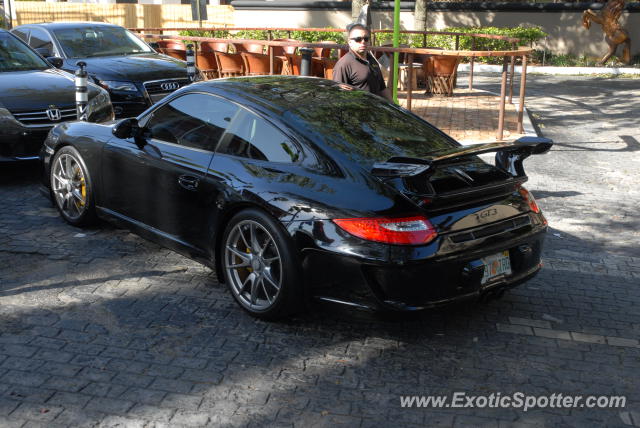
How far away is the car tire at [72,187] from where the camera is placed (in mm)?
6902

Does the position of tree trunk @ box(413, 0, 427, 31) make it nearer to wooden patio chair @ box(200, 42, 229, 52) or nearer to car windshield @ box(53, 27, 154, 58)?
wooden patio chair @ box(200, 42, 229, 52)

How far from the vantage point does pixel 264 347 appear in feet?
16.0

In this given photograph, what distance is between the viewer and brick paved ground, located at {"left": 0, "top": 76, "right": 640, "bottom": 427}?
414 centimetres

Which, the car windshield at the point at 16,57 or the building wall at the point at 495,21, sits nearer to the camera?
the car windshield at the point at 16,57

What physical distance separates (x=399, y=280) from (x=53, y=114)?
19.5 feet

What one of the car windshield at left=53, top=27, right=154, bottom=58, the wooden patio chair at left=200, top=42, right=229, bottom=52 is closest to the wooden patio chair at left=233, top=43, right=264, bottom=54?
the wooden patio chair at left=200, top=42, right=229, bottom=52

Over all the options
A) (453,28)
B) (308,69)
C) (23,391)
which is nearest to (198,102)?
(23,391)

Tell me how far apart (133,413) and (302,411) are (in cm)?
A: 86

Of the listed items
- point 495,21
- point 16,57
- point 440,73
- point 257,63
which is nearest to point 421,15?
point 495,21

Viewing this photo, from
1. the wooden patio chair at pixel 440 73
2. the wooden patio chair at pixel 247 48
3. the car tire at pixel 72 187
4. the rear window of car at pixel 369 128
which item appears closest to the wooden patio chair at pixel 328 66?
the wooden patio chair at pixel 247 48

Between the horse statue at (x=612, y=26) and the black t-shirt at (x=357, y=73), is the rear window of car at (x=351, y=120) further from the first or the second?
the horse statue at (x=612, y=26)

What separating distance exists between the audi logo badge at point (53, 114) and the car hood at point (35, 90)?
0.22ft

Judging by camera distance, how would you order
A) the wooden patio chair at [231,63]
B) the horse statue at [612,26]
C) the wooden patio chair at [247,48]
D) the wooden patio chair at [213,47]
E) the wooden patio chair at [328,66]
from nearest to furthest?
the wooden patio chair at [328,66] < the wooden patio chair at [231,63] < the wooden patio chair at [247,48] < the wooden patio chair at [213,47] < the horse statue at [612,26]

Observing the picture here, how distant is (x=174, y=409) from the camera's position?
413 centimetres
